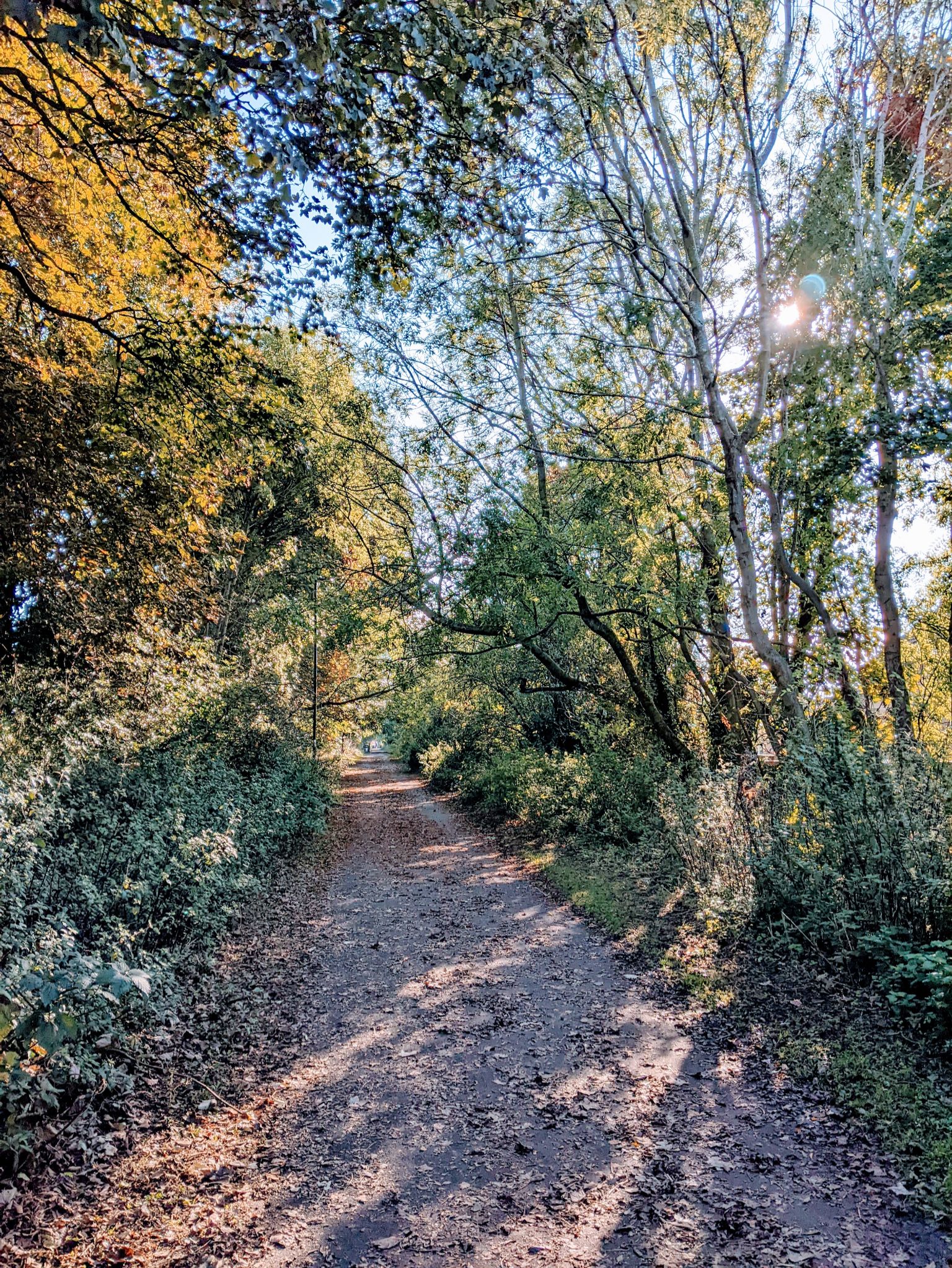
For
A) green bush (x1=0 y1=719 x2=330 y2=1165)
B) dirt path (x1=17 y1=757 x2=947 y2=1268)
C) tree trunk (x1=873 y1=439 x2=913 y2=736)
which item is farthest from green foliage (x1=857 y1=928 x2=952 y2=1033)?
green bush (x1=0 y1=719 x2=330 y2=1165)

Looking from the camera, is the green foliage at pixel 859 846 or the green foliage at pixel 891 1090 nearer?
the green foliage at pixel 891 1090

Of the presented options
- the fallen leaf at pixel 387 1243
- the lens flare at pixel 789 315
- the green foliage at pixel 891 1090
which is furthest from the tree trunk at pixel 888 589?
the fallen leaf at pixel 387 1243

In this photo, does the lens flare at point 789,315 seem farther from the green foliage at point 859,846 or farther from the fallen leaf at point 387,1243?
the fallen leaf at point 387,1243

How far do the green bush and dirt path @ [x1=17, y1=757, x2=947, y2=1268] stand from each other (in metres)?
0.84

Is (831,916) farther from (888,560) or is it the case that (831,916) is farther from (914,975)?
(888,560)

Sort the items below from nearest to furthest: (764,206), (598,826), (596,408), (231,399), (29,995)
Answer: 1. (29,995)
2. (231,399)
3. (764,206)
4. (596,408)
5. (598,826)

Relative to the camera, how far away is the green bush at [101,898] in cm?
351

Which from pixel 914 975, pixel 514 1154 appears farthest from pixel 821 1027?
pixel 514 1154

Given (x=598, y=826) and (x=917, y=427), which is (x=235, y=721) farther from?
(x=917, y=427)

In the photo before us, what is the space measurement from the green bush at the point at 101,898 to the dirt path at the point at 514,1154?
84 cm

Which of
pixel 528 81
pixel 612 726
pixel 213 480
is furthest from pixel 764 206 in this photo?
pixel 612 726

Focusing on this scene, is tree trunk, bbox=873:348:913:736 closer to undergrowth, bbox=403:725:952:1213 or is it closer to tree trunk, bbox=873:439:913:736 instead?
tree trunk, bbox=873:439:913:736

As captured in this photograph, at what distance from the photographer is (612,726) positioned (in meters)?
13.8

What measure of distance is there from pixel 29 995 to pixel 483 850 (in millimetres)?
11065
